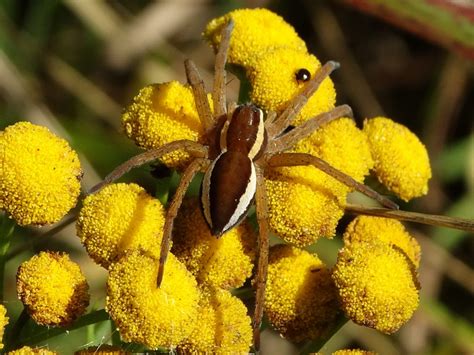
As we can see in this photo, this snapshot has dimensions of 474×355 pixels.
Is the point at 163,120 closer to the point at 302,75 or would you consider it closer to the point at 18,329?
the point at 302,75

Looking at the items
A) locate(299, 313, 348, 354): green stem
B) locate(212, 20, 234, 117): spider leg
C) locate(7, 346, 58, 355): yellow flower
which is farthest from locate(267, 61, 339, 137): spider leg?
locate(7, 346, 58, 355): yellow flower

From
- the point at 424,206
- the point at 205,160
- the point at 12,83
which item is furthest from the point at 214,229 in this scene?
the point at 424,206

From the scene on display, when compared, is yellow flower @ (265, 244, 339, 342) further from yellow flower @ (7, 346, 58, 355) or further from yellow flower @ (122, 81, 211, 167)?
yellow flower @ (7, 346, 58, 355)

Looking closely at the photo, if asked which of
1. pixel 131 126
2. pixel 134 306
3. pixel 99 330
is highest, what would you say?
pixel 131 126

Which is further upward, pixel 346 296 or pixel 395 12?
pixel 395 12

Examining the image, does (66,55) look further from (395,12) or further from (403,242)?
(403,242)

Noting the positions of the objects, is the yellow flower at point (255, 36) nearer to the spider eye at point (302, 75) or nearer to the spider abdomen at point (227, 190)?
the spider eye at point (302, 75)

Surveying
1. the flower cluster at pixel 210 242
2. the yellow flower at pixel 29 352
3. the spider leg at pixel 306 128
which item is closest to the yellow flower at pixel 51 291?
the flower cluster at pixel 210 242
